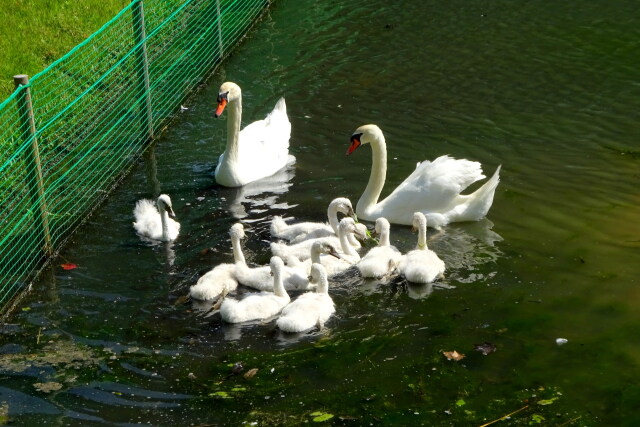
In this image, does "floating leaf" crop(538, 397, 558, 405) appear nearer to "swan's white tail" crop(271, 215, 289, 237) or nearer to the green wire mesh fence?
"swan's white tail" crop(271, 215, 289, 237)

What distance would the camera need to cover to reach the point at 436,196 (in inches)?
370

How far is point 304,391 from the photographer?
22.5 ft

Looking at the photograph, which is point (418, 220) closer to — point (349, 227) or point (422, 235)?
point (422, 235)

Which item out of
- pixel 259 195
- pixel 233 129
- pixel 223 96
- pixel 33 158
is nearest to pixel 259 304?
pixel 33 158

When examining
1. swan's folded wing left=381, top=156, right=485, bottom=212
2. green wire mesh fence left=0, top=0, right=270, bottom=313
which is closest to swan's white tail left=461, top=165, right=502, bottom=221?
swan's folded wing left=381, top=156, right=485, bottom=212

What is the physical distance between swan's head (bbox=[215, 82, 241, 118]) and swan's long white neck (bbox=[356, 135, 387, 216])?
5.87ft

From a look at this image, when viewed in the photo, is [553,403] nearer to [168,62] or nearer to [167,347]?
[167,347]

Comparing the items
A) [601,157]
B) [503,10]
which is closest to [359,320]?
[601,157]

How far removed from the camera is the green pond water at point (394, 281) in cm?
682

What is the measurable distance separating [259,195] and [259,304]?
2.80 meters

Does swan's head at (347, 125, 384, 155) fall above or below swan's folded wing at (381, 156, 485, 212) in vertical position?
above

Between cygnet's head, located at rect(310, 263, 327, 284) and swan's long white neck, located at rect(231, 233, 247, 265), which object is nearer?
cygnet's head, located at rect(310, 263, 327, 284)

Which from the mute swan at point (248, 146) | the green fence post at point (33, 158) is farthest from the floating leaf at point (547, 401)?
the mute swan at point (248, 146)

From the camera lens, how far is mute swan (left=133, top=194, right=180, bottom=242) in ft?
29.8
